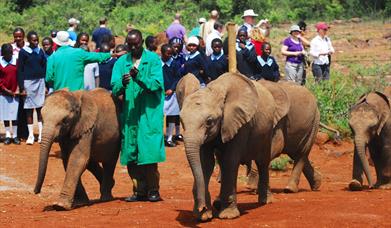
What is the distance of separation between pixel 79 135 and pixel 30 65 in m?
6.33

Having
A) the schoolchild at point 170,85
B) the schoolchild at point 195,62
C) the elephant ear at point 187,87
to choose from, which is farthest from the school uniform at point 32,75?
the elephant ear at point 187,87


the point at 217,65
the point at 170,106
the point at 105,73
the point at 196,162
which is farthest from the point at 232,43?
the point at 170,106

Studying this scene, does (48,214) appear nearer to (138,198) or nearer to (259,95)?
(138,198)

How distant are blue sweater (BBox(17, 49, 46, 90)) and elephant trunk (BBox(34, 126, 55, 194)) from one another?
6.57 metres

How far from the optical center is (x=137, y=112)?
11.4m

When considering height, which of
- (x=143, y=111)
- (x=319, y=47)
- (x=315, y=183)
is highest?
(x=319, y=47)

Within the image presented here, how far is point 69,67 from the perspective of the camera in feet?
40.6

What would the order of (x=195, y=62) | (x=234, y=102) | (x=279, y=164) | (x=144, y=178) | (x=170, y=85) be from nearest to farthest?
1. (x=234, y=102)
2. (x=144, y=178)
3. (x=195, y=62)
4. (x=279, y=164)
5. (x=170, y=85)

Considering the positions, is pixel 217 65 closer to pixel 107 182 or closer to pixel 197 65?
pixel 197 65

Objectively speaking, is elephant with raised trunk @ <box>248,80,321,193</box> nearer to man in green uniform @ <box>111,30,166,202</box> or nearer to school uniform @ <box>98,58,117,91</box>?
man in green uniform @ <box>111,30,166,202</box>

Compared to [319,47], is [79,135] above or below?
below

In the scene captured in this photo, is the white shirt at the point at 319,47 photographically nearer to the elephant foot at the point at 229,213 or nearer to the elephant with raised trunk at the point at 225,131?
the elephant with raised trunk at the point at 225,131

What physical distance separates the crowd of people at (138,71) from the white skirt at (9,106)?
0.7 inches

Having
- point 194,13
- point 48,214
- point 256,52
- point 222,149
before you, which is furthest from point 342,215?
point 194,13
